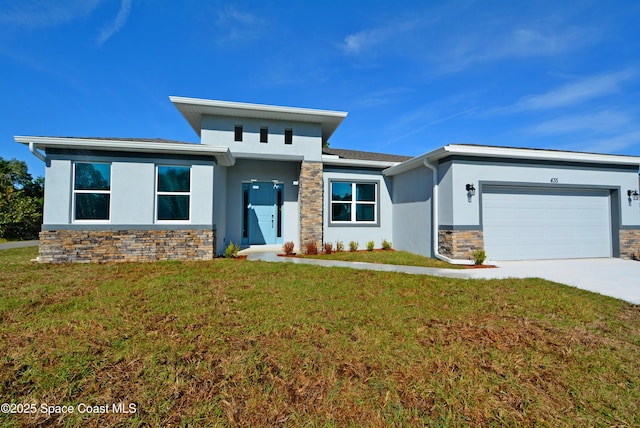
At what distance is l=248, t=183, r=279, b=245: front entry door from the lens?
11953 mm

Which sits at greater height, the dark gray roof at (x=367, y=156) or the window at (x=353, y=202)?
the dark gray roof at (x=367, y=156)

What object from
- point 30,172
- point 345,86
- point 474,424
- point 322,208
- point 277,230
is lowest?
point 474,424

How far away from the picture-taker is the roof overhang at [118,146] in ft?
25.5

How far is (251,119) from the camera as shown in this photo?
35.3 ft

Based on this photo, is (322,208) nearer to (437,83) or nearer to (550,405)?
(437,83)

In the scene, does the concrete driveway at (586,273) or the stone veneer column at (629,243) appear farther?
the stone veneer column at (629,243)

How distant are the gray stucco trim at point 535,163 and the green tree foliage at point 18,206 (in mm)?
22235

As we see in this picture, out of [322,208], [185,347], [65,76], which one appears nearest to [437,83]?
[322,208]

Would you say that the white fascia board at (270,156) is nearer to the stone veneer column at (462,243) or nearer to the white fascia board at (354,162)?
the white fascia board at (354,162)

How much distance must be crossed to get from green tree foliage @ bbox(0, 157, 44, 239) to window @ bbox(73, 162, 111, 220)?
39.4ft

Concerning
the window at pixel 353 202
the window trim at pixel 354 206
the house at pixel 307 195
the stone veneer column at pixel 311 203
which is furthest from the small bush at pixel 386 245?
the stone veneer column at pixel 311 203

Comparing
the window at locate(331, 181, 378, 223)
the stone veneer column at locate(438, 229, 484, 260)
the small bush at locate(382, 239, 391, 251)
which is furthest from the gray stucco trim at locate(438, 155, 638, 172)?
the small bush at locate(382, 239, 391, 251)

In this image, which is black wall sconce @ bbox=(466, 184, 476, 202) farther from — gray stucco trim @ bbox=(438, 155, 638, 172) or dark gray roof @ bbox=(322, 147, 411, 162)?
dark gray roof @ bbox=(322, 147, 411, 162)

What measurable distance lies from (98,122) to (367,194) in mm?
15088
